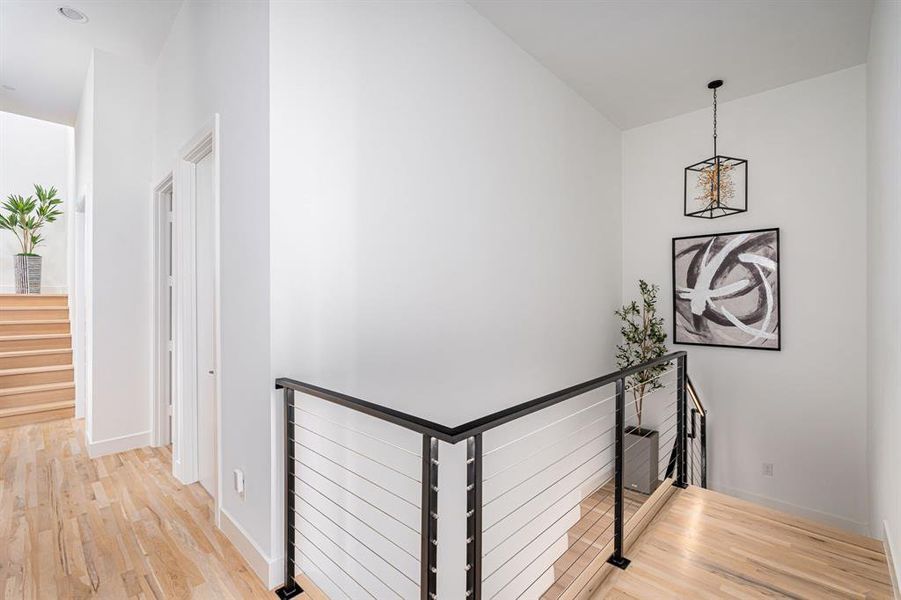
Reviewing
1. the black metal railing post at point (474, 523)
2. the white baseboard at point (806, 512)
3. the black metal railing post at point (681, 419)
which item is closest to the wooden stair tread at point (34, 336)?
the black metal railing post at point (474, 523)

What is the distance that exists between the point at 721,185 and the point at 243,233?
4.01 metres

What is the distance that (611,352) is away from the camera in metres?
4.55

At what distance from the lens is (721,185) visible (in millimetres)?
3988

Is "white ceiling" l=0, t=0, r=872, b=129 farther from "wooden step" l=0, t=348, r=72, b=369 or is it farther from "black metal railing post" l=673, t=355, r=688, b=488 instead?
"wooden step" l=0, t=348, r=72, b=369

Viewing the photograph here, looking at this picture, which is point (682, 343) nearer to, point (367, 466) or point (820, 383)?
point (820, 383)

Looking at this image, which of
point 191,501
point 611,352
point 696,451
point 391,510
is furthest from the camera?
point 611,352

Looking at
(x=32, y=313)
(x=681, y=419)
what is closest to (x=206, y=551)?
(x=681, y=419)

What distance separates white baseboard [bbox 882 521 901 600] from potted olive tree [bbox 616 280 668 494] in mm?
1643

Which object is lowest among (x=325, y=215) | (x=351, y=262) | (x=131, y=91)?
(x=351, y=262)

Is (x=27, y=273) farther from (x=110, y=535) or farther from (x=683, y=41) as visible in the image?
(x=683, y=41)

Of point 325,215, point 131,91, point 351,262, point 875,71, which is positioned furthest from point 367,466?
point 875,71

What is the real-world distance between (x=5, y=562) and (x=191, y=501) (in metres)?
0.80

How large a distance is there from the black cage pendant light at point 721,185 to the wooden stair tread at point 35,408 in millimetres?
6449

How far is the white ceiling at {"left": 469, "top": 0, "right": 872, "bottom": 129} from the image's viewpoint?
2.80m
